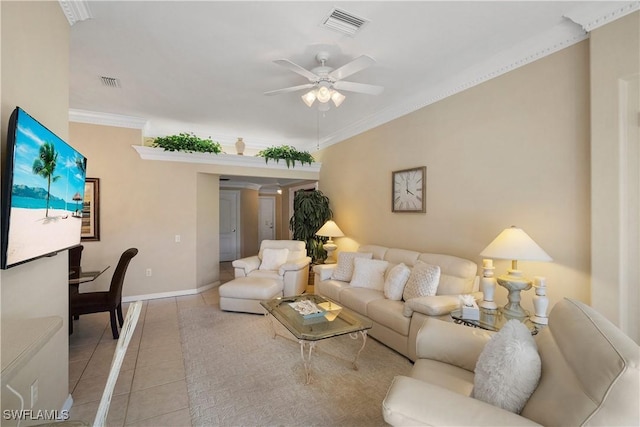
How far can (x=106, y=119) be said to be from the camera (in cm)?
442

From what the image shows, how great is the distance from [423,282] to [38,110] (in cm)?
320

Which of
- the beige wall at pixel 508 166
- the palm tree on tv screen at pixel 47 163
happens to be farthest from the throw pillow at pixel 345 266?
the palm tree on tv screen at pixel 47 163

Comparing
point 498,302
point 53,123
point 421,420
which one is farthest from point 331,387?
point 53,123

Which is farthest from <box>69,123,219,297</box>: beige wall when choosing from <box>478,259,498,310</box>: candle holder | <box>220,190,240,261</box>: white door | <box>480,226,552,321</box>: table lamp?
<box>480,226,552,321</box>: table lamp

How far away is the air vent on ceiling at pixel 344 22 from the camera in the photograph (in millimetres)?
2186

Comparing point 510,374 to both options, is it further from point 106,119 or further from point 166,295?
point 106,119

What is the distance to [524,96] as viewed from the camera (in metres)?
2.65

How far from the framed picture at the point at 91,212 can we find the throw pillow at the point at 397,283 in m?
4.32

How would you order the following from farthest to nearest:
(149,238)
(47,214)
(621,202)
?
(149,238) → (621,202) → (47,214)

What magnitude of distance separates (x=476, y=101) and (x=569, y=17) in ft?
3.09

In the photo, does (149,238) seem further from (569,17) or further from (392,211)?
(569,17)

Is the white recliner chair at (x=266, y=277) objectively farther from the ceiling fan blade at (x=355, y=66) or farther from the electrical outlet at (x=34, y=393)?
the ceiling fan blade at (x=355, y=66)

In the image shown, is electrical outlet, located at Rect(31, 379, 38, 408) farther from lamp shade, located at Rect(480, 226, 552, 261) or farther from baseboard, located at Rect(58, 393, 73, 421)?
lamp shade, located at Rect(480, 226, 552, 261)

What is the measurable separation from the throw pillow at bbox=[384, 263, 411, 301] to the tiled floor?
2.14m
